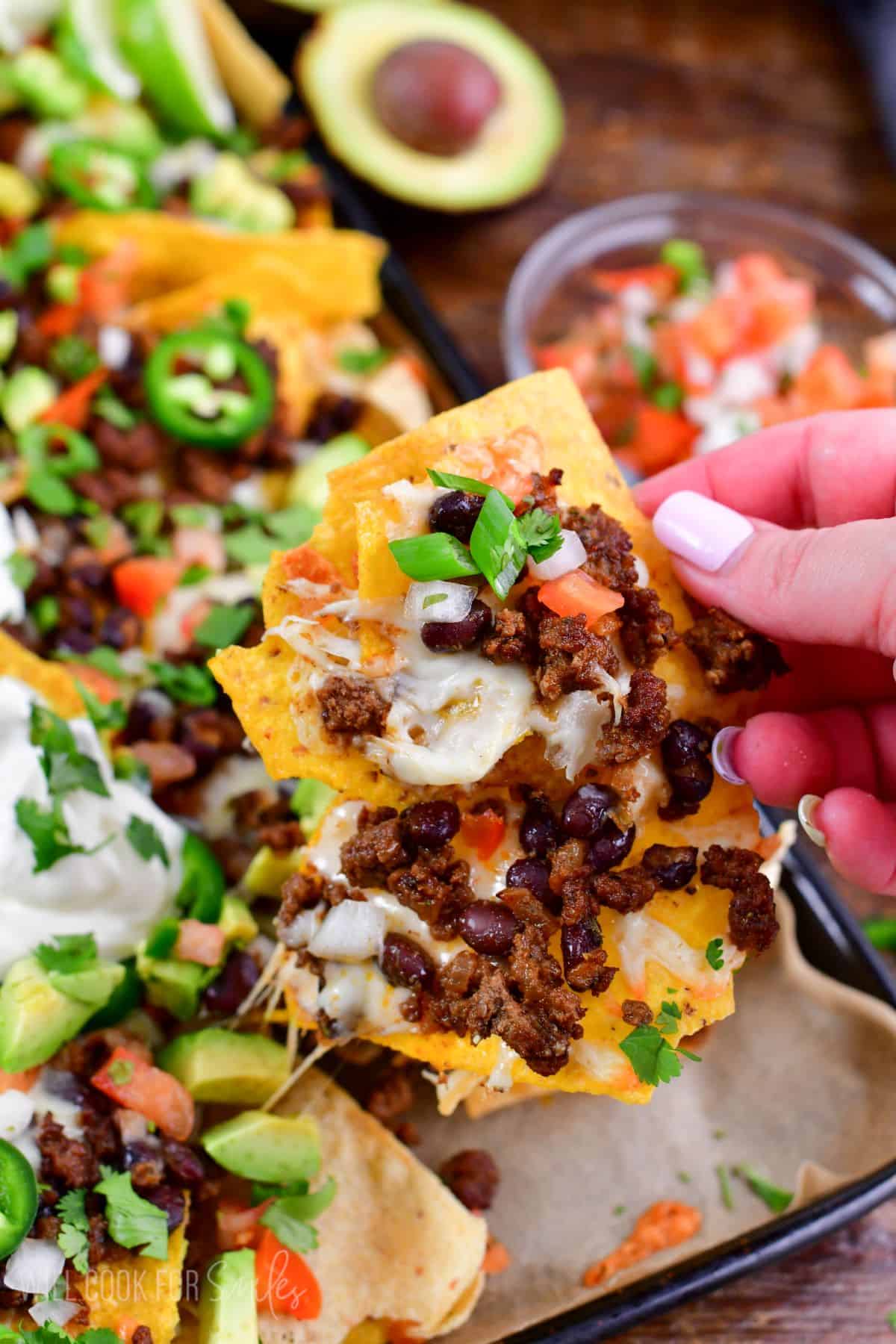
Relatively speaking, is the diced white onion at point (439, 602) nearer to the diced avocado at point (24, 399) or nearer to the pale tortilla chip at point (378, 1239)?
the pale tortilla chip at point (378, 1239)

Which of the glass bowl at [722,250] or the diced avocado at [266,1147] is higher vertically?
the glass bowl at [722,250]

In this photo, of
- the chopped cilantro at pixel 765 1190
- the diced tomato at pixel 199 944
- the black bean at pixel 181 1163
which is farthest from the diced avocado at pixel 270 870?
the chopped cilantro at pixel 765 1190

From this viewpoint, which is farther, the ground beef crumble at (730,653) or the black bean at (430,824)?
the ground beef crumble at (730,653)

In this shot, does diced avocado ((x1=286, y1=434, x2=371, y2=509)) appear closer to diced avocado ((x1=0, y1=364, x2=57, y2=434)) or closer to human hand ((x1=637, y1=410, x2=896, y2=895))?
diced avocado ((x1=0, y1=364, x2=57, y2=434))

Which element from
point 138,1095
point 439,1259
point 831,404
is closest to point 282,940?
point 138,1095

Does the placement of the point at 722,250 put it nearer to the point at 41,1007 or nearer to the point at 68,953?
the point at 68,953

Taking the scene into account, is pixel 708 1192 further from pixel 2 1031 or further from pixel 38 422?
pixel 38 422

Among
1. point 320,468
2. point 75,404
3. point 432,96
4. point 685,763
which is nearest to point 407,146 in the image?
point 432,96
